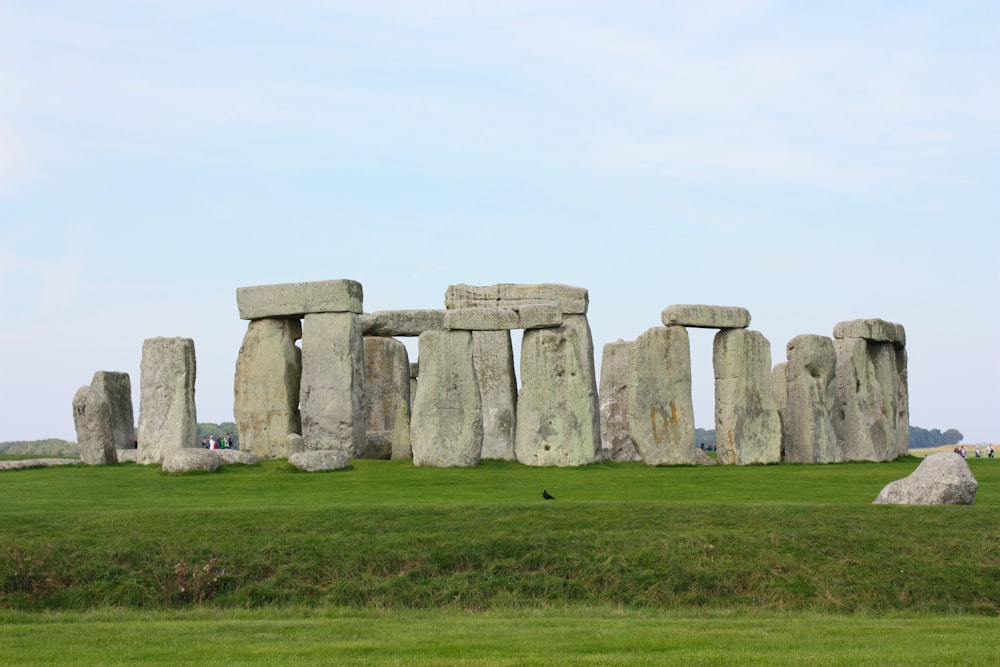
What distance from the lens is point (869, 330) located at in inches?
1294

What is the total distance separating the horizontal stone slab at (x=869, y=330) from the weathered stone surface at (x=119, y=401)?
604 inches

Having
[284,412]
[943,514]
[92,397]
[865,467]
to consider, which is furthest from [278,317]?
[943,514]

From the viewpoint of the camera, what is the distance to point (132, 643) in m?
13.8

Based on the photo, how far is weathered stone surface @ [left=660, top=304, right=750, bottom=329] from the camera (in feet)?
96.2

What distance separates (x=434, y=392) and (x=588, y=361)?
4275 mm

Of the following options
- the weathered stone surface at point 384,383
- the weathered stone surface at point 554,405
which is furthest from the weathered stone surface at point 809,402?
the weathered stone surface at point 384,383

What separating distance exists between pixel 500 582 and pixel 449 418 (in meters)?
11.0

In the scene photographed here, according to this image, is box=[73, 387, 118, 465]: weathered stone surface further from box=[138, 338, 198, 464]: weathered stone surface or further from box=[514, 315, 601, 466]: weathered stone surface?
box=[514, 315, 601, 466]: weathered stone surface

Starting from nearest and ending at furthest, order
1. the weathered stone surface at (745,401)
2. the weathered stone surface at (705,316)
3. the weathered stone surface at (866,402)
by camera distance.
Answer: the weathered stone surface at (705,316) → the weathered stone surface at (745,401) → the weathered stone surface at (866,402)

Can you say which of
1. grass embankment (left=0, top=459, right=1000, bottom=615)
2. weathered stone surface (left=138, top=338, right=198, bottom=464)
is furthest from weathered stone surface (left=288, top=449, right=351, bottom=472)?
grass embankment (left=0, top=459, right=1000, bottom=615)

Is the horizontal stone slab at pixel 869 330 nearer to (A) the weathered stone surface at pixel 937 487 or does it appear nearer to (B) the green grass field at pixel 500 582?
(B) the green grass field at pixel 500 582

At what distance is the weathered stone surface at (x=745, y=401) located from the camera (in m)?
29.8

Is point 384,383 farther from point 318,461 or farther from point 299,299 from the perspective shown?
point 318,461

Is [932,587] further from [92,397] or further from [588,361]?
[92,397]
